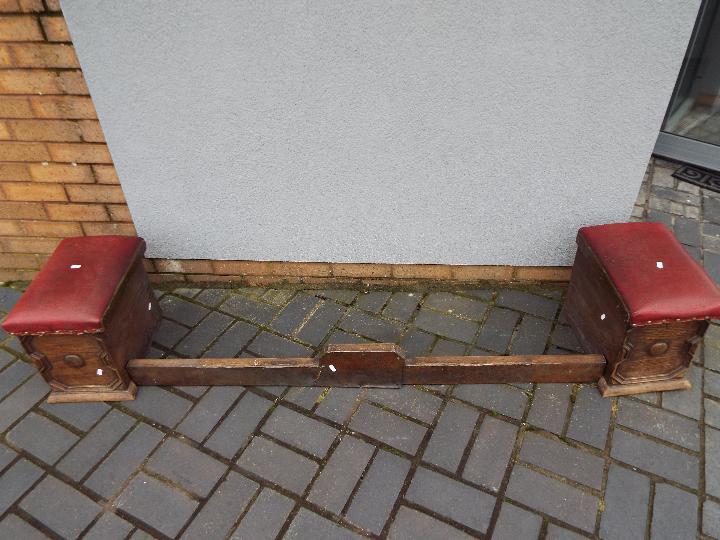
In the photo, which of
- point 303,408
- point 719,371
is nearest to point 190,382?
point 303,408

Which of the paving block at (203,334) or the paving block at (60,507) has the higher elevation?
the paving block at (203,334)

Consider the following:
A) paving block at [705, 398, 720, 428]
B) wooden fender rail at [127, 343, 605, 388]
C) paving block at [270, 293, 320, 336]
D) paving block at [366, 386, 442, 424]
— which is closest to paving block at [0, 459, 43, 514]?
wooden fender rail at [127, 343, 605, 388]

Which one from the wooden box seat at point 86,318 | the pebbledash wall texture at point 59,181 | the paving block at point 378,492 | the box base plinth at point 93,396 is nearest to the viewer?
the paving block at point 378,492

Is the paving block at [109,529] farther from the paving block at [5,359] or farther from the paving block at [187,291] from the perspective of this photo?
the paving block at [187,291]

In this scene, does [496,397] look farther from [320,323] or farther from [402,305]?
[320,323]

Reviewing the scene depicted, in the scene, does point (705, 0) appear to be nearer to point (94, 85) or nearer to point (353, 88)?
point (353, 88)

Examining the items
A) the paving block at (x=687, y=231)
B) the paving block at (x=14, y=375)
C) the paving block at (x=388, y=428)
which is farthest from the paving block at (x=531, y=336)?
the paving block at (x=14, y=375)

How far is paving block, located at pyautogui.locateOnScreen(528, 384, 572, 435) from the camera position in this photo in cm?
263

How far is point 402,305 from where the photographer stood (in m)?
3.43

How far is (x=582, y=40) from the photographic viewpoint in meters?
2.56

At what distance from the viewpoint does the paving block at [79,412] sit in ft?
8.96

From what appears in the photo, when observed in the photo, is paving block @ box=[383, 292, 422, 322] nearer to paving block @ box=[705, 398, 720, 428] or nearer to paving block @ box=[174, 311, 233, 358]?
paving block @ box=[174, 311, 233, 358]

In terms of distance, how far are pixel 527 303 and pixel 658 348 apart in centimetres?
94

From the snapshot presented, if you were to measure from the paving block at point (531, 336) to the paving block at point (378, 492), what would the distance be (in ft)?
3.48
